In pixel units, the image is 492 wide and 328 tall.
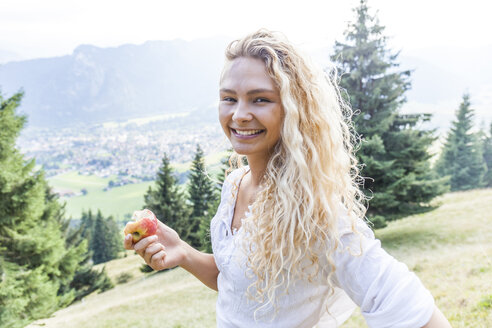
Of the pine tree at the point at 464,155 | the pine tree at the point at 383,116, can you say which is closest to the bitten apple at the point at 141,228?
the pine tree at the point at 383,116

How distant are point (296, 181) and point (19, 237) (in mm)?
11973

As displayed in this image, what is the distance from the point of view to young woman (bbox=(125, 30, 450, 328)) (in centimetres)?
134

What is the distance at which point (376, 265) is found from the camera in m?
1.27

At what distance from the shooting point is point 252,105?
156cm

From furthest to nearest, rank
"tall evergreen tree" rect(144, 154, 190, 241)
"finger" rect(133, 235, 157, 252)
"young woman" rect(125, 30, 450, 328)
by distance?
"tall evergreen tree" rect(144, 154, 190, 241) < "finger" rect(133, 235, 157, 252) < "young woman" rect(125, 30, 450, 328)

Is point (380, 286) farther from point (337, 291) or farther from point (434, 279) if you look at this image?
point (434, 279)

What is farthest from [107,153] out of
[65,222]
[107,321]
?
[107,321]

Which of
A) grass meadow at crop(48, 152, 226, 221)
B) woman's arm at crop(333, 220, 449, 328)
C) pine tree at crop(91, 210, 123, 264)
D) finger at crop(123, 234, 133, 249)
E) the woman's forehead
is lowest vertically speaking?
grass meadow at crop(48, 152, 226, 221)

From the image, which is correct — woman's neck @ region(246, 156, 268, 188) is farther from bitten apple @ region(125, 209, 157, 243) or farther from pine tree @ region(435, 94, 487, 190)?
pine tree @ region(435, 94, 487, 190)

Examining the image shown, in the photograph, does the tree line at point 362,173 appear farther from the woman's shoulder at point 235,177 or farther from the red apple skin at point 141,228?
the red apple skin at point 141,228

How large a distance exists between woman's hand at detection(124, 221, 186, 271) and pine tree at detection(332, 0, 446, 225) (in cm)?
1027

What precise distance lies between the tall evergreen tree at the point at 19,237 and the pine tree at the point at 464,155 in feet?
107

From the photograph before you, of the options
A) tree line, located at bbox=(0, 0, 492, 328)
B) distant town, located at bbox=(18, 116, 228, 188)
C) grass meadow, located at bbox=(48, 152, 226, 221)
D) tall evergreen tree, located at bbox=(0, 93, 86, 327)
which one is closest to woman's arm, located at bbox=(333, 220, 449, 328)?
tree line, located at bbox=(0, 0, 492, 328)

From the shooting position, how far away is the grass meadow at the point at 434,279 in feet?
15.4
